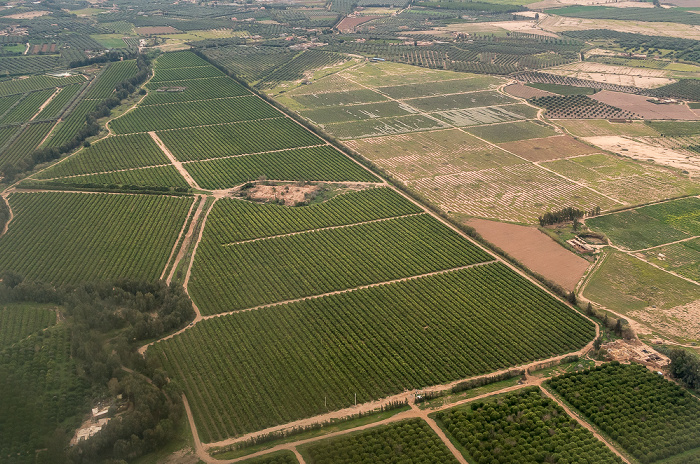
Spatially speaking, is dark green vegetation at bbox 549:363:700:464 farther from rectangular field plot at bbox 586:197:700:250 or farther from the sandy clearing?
the sandy clearing

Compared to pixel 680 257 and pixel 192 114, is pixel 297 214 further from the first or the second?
pixel 192 114

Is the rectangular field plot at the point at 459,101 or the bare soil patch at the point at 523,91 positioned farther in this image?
the bare soil patch at the point at 523,91

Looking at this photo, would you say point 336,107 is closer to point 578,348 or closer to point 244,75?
point 244,75

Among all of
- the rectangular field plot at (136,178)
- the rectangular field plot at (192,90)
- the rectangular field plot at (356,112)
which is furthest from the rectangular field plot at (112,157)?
the rectangular field plot at (356,112)

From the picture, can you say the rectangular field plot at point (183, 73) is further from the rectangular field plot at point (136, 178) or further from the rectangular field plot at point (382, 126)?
the rectangular field plot at point (136, 178)

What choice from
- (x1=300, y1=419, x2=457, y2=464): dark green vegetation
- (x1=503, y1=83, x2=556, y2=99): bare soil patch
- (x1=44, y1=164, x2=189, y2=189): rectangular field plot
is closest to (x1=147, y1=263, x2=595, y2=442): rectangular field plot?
(x1=300, y1=419, x2=457, y2=464): dark green vegetation

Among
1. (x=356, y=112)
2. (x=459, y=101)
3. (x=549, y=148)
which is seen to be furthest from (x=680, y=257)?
(x=356, y=112)
